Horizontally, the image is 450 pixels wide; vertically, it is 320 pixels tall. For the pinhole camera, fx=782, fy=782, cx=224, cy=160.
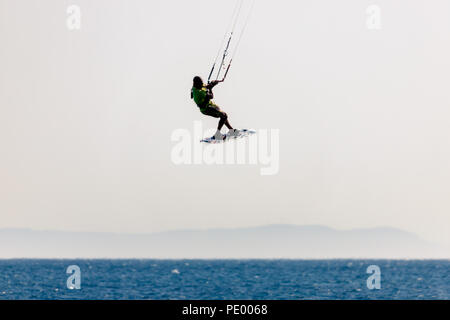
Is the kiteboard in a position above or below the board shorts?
below

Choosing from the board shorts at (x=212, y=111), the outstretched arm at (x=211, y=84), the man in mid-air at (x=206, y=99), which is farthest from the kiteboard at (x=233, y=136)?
the outstretched arm at (x=211, y=84)

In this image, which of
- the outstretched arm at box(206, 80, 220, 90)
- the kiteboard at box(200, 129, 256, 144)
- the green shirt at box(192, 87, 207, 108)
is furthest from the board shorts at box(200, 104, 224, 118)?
the kiteboard at box(200, 129, 256, 144)

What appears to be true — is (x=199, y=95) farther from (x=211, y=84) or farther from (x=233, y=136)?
(x=233, y=136)

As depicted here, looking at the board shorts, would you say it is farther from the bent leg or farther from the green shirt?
the green shirt

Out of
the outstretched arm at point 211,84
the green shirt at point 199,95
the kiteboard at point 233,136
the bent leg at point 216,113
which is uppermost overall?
the outstretched arm at point 211,84

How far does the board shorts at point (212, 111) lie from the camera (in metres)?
30.0

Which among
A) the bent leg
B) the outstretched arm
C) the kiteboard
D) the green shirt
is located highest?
the outstretched arm

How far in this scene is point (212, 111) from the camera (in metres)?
30.2

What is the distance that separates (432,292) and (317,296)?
17077 mm

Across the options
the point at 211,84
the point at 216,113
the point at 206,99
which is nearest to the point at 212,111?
the point at 216,113

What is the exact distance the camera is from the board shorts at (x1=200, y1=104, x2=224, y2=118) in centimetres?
2995

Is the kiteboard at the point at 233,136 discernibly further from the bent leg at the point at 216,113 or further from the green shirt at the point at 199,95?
the green shirt at the point at 199,95

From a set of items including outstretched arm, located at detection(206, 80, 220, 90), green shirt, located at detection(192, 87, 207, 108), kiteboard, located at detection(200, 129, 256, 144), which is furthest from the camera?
kiteboard, located at detection(200, 129, 256, 144)
